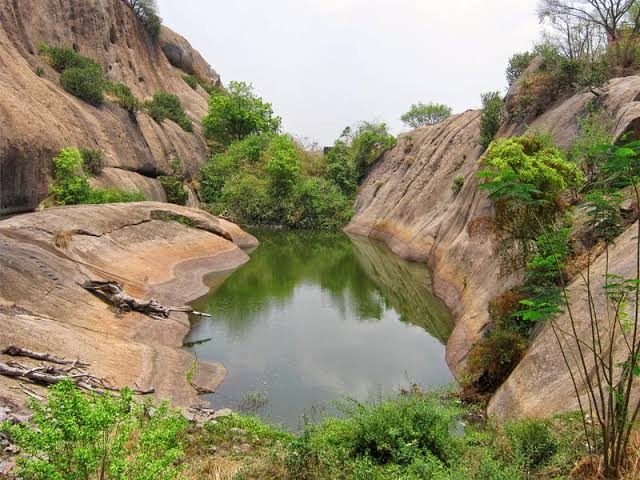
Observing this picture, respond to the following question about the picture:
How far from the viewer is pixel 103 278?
16.9m

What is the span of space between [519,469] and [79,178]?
23120 mm

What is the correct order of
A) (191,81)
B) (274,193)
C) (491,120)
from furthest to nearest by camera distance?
(191,81)
(274,193)
(491,120)

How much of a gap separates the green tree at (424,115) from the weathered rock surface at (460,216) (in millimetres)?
21730

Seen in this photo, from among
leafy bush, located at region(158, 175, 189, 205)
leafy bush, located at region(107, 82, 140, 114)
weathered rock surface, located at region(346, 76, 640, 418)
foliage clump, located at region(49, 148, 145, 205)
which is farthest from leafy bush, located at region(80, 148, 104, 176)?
weathered rock surface, located at region(346, 76, 640, 418)

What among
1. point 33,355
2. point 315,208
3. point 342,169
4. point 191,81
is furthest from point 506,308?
point 191,81

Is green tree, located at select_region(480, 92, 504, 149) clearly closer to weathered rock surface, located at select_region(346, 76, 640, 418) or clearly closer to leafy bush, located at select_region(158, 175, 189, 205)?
weathered rock surface, located at select_region(346, 76, 640, 418)

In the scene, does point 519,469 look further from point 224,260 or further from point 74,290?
point 224,260

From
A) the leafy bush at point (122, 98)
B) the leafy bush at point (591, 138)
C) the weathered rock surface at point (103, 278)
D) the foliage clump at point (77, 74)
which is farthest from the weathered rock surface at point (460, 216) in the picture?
the foliage clump at point (77, 74)

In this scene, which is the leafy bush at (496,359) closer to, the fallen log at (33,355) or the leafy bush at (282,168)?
the fallen log at (33,355)

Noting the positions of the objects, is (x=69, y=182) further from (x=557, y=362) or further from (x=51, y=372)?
(x=557, y=362)

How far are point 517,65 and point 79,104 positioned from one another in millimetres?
25748

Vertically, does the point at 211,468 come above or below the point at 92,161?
below

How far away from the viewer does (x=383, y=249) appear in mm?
34625

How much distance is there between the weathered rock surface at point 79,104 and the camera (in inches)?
871
